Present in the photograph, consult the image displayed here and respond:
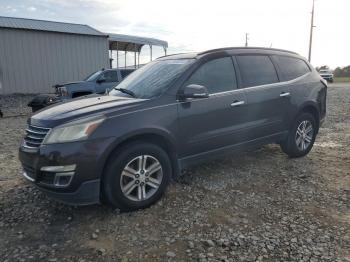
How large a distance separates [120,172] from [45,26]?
2033 centimetres

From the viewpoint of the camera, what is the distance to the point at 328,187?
187 inches

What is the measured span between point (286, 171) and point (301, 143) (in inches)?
35.1

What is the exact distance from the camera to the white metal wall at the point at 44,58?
1981 centimetres

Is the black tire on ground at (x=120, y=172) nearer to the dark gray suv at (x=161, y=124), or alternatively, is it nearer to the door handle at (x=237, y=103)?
the dark gray suv at (x=161, y=124)

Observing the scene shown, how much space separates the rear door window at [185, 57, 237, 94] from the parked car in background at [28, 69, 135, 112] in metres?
7.18

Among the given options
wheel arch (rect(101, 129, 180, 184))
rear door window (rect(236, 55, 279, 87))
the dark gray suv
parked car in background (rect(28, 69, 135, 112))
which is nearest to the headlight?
the dark gray suv

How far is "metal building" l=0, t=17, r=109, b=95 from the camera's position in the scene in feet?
65.1

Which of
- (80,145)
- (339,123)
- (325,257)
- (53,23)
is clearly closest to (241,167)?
(325,257)

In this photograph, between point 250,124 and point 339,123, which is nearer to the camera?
point 250,124

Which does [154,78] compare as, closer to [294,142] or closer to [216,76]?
[216,76]

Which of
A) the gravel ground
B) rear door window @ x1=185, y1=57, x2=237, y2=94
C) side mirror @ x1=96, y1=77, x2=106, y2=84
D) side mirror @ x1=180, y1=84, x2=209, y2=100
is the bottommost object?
the gravel ground

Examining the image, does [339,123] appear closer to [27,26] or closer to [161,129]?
[161,129]

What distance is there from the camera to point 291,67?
585 centimetres

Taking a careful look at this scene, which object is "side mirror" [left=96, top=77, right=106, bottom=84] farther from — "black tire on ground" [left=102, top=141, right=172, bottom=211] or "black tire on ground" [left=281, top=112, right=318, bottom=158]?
"black tire on ground" [left=102, top=141, right=172, bottom=211]
